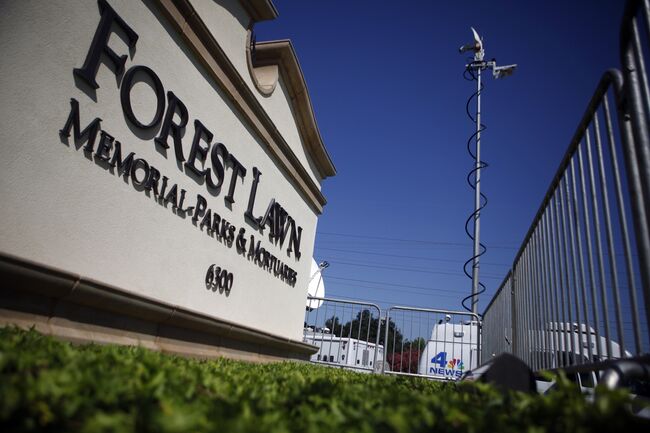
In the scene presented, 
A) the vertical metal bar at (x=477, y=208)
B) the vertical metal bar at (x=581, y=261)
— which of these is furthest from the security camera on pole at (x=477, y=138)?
the vertical metal bar at (x=581, y=261)

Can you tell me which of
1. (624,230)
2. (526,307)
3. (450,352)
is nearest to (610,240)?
(624,230)

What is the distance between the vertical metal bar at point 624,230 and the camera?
208 cm

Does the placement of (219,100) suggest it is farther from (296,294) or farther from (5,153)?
(296,294)

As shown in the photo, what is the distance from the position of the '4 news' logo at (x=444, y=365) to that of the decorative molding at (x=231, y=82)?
16.5 feet

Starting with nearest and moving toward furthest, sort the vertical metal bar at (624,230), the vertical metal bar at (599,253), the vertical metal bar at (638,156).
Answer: the vertical metal bar at (638,156) < the vertical metal bar at (624,230) < the vertical metal bar at (599,253)

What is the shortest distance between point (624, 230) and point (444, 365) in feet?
26.9

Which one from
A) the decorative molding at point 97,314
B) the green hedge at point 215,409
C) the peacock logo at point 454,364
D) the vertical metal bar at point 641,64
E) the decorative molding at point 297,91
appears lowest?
the green hedge at point 215,409

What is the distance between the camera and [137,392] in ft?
4.26

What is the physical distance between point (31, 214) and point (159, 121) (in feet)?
5.00

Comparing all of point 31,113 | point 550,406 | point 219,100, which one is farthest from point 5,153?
point 550,406

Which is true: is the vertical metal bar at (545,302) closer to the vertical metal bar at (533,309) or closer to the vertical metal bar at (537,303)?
the vertical metal bar at (537,303)

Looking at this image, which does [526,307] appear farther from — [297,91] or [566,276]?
[297,91]

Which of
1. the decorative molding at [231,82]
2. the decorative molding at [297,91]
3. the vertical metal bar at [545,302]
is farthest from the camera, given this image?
the decorative molding at [297,91]

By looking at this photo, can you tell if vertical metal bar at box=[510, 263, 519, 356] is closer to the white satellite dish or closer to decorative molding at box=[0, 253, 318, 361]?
decorative molding at box=[0, 253, 318, 361]
